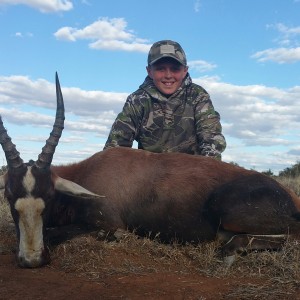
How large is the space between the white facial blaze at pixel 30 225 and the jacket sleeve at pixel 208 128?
3.14 meters

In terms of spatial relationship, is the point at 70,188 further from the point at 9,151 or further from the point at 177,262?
the point at 177,262

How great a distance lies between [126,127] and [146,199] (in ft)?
7.76

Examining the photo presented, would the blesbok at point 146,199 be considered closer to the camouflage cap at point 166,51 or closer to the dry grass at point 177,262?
the dry grass at point 177,262

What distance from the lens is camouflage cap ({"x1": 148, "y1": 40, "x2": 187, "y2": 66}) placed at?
25.0 ft

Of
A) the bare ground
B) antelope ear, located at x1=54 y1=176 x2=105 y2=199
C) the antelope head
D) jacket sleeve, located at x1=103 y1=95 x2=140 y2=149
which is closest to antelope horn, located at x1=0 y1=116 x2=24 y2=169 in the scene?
the antelope head

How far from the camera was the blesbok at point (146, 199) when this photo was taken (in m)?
4.68

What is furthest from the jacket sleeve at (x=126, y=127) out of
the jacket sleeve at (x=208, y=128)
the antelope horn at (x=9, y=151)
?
the antelope horn at (x=9, y=151)

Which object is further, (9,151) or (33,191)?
(9,151)

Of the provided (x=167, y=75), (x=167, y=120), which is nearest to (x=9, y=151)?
(x=167, y=120)

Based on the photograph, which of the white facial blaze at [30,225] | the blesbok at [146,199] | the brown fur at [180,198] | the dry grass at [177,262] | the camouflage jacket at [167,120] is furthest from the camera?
the camouflage jacket at [167,120]

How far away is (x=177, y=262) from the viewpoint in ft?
15.4

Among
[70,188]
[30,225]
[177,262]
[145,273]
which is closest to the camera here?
[145,273]

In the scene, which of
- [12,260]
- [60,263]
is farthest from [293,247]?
[12,260]

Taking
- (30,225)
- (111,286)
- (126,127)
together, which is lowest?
(111,286)
